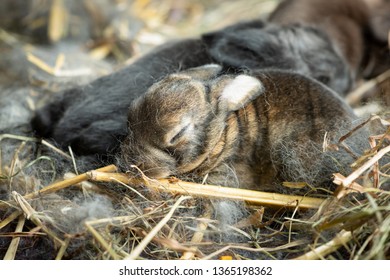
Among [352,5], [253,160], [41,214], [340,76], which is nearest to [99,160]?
[41,214]

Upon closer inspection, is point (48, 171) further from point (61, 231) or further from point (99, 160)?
point (61, 231)

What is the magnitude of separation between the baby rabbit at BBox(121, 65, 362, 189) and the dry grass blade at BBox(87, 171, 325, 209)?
44 millimetres

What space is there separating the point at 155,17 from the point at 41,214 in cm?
246

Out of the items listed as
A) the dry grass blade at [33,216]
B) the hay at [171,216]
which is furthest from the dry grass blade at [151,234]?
the dry grass blade at [33,216]

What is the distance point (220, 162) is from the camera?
2.13 m

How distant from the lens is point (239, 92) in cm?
208

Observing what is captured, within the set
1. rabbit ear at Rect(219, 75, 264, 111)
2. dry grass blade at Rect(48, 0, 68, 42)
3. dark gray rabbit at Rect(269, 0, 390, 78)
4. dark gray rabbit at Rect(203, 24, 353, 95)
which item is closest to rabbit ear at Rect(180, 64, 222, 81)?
rabbit ear at Rect(219, 75, 264, 111)

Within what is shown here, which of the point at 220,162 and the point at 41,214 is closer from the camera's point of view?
the point at 41,214

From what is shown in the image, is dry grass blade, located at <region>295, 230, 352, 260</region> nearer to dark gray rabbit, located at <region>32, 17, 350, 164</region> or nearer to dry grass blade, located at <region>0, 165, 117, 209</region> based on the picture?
dry grass blade, located at <region>0, 165, 117, 209</region>

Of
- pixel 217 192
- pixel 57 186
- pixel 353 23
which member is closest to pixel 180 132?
pixel 217 192

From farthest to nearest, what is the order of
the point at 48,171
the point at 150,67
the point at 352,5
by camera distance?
the point at 352,5 → the point at 150,67 → the point at 48,171

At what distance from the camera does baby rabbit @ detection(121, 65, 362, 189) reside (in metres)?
1.95

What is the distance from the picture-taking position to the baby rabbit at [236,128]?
6.39 feet
